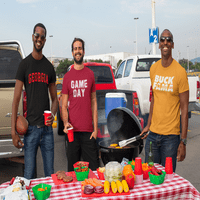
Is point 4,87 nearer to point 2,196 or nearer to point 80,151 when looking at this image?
point 80,151

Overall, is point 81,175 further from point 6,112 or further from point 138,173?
point 6,112

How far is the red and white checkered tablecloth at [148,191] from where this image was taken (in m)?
2.03

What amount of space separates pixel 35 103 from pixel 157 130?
1.55m

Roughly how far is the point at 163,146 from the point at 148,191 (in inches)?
33.4

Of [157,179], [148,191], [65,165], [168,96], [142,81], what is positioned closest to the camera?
[148,191]

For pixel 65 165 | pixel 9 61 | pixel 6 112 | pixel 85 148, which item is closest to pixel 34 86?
pixel 6 112

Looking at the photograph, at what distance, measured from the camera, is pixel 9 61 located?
4.89 meters

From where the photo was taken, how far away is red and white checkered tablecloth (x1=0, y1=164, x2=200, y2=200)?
203 cm

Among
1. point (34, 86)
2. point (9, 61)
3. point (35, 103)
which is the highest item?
point (9, 61)

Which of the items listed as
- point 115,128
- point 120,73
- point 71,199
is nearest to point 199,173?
point 115,128

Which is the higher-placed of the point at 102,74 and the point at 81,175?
the point at 102,74

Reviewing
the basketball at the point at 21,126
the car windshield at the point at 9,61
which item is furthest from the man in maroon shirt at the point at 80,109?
the car windshield at the point at 9,61

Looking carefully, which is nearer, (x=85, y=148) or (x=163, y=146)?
(x=163, y=146)

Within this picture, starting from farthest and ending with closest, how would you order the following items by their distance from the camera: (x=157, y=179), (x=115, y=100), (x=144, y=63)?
(x=144, y=63)
(x=115, y=100)
(x=157, y=179)
